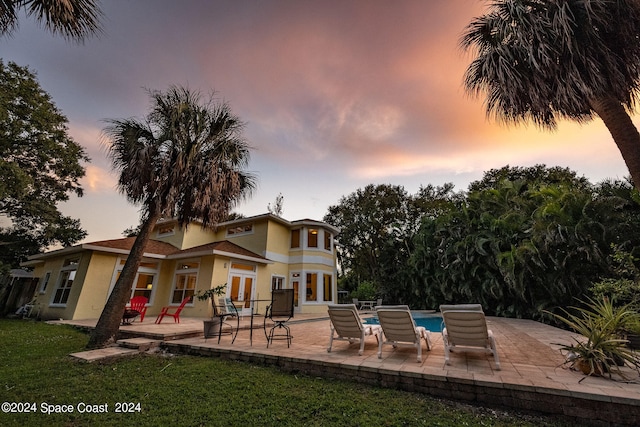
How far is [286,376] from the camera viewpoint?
4.42 meters

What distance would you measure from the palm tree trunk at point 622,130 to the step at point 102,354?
11013 millimetres

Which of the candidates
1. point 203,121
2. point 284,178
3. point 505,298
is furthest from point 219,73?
point 505,298

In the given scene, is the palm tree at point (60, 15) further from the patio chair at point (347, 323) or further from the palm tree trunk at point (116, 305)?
the patio chair at point (347, 323)

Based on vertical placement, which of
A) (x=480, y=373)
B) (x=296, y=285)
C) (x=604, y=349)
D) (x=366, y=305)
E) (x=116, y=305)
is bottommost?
(x=480, y=373)

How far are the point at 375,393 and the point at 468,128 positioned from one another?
34.0ft

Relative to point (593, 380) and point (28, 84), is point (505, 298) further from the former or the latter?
point (28, 84)

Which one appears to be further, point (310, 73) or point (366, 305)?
point (366, 305)

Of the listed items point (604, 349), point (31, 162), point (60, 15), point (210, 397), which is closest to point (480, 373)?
point (604, 349)

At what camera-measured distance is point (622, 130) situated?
519cm

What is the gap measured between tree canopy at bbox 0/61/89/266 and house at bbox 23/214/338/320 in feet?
12.2

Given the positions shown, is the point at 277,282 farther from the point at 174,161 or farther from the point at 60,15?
the point at 60,15

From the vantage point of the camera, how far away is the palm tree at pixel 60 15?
372 centimetres

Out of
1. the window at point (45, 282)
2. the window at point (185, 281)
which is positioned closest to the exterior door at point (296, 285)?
the window at point (185, 281)

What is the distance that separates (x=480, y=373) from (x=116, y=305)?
316 inches
